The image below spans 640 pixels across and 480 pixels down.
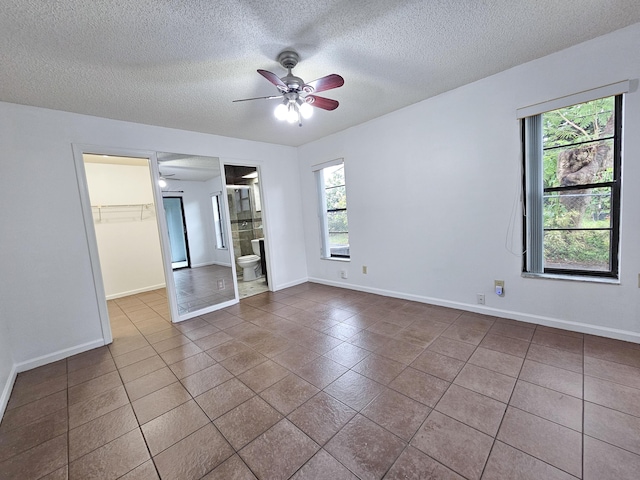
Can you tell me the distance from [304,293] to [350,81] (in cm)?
299

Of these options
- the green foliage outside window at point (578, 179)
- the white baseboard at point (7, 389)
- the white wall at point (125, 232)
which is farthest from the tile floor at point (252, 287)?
the green foliage outside window at point (578, 179)

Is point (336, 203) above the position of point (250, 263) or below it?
above

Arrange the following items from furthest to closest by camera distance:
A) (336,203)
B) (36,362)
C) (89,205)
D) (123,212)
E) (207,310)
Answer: (123,212) → (336,203) → (207,310) → (89,205) → (36,362)

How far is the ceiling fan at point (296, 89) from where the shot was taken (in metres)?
1.95

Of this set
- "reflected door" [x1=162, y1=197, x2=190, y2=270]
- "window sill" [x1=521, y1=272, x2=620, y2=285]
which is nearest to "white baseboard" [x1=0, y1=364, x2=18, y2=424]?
"reflected door" [x1=162, y1=197, x2=190, y2=270]

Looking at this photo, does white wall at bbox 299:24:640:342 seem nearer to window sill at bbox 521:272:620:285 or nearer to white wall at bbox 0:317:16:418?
window sill at bbox 521:272:620:285

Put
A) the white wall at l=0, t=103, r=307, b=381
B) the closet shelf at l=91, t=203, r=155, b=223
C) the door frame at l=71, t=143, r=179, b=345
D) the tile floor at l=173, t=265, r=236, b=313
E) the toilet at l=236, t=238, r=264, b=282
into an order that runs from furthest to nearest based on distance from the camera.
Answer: the toilet at l=236, t=238, r=264, b=282 → the closet shelf at l=91, t=203, r=155, b=223 → the tile floor at l=173, t=265, r=236, b=313 → the door frame at l=71, t=143, r=179, b=345 → the white wall at l=0, t=103, r=307, b=381

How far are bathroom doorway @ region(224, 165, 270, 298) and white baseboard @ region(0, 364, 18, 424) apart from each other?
247 cm

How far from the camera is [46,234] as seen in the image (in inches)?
103

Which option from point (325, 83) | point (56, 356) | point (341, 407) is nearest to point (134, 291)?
point (56, 356)

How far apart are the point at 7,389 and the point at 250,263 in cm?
331

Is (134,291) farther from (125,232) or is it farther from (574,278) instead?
(574,278)

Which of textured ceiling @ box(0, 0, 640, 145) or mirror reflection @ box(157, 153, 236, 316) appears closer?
textured ceiling @ box(0, 0, 640, 145)

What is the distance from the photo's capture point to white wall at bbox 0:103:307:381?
2449mm
